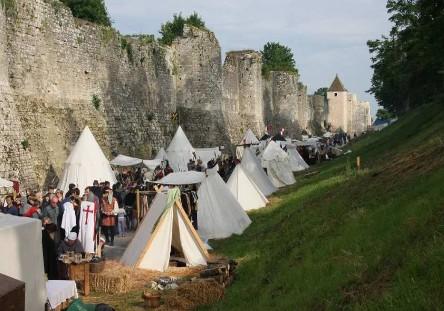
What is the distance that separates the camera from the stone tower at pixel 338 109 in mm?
109219

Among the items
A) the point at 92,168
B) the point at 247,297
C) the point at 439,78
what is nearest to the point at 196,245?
the point at 247,297

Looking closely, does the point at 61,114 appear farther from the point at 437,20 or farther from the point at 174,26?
the point at 174,26

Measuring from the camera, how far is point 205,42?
38125 millimetres

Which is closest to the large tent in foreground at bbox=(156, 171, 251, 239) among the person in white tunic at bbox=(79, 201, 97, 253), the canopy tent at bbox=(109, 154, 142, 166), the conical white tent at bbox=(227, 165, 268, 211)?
the conical white tent at bbox=(227, 165, 268, 211)

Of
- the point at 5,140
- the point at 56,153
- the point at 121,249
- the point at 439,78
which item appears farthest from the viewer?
the point at 439,78

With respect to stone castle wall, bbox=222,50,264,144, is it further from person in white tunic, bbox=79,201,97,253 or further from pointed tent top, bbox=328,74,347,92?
pointed tent top, bbox=328,74,347,92

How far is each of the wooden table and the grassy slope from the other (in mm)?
2594

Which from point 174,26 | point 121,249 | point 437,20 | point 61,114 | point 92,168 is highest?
point 174,26

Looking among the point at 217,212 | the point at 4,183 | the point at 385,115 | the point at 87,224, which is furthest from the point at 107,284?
the point at 385,115

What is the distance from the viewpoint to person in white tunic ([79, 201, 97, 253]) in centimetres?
1304

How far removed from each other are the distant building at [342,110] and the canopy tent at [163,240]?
91716 millimetres

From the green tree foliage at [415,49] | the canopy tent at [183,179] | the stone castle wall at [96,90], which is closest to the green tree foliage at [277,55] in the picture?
the green tree foliage at [415,49]

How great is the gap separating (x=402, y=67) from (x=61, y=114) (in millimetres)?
25078

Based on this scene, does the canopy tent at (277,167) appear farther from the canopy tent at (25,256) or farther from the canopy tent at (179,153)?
the canopy tent at (25,256)
